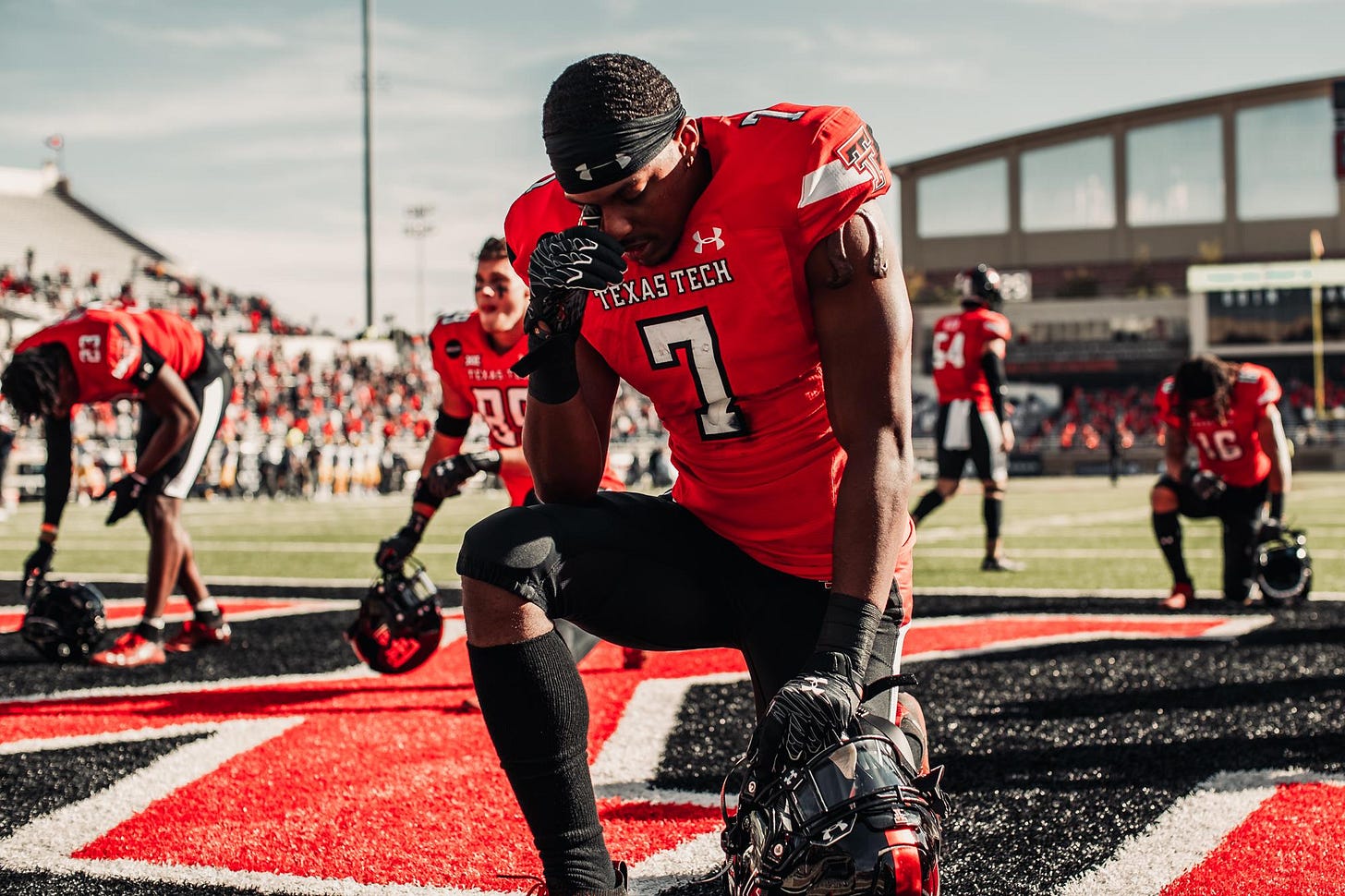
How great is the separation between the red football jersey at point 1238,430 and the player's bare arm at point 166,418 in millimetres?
4872

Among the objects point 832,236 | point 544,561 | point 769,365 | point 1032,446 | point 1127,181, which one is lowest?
point 1032,446

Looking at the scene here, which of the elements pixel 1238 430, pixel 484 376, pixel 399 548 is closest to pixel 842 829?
pixel 399 548

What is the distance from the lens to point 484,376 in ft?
16.7

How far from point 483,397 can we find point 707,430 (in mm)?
2781

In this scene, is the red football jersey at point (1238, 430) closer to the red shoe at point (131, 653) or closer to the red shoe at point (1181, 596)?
the red shoe at point (1181, 596)

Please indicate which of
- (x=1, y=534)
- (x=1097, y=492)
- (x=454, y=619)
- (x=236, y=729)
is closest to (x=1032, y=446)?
(x=1097, y=492)

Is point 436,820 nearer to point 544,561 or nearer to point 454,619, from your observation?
point 544,561

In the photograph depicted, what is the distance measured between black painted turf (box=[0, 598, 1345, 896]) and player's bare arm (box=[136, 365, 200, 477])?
0.90 metres

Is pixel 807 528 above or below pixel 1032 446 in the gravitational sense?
above

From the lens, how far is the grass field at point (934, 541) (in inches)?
348

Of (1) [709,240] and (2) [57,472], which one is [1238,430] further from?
(2) [57,472]

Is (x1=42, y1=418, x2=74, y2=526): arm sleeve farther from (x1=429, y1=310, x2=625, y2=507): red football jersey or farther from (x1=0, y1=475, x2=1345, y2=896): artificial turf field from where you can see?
(x1=429, y1=310, x2=625, y2=507): red football jersey

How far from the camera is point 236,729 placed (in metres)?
4.27

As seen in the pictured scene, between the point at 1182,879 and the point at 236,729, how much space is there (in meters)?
2.92
